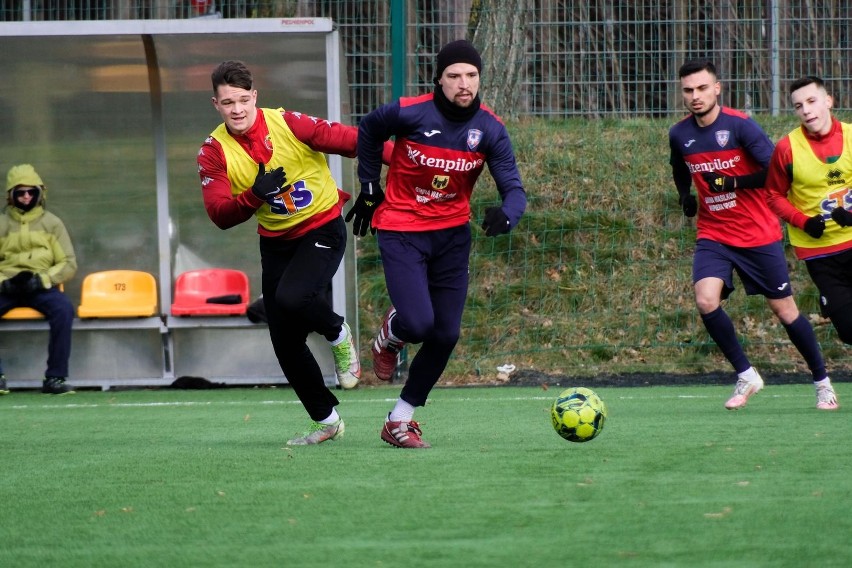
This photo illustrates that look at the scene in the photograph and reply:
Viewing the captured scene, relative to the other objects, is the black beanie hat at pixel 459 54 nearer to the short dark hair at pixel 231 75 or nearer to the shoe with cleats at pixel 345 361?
the short dark hair at pixel 231 75

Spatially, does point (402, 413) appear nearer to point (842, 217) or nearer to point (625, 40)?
point (842, 217)

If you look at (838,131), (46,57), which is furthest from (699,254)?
(46,57)

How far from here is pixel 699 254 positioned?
8.54 metres

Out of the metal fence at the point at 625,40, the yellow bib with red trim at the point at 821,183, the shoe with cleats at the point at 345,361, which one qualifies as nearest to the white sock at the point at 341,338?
the shoe with cleats at the point at 345,361

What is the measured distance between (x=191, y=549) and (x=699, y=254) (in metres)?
5.38

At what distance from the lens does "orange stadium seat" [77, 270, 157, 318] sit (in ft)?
38.1

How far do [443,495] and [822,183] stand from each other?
4.52 meters

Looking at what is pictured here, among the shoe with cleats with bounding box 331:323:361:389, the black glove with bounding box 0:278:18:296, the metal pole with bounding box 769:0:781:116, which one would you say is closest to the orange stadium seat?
the black glove with bounding box 0:278:18:296

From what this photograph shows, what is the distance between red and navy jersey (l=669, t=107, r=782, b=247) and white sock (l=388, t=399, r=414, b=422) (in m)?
2.92

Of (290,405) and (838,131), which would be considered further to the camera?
(290,405)

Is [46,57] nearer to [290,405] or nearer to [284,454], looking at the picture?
[290,405]

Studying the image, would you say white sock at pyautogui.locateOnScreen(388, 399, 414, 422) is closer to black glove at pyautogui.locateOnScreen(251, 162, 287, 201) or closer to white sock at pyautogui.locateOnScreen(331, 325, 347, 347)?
white sock at pyautogui.locateOnScreen(331, 325, 347, 347)

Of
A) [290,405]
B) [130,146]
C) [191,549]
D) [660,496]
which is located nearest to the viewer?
[191,549]

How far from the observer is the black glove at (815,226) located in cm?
792
